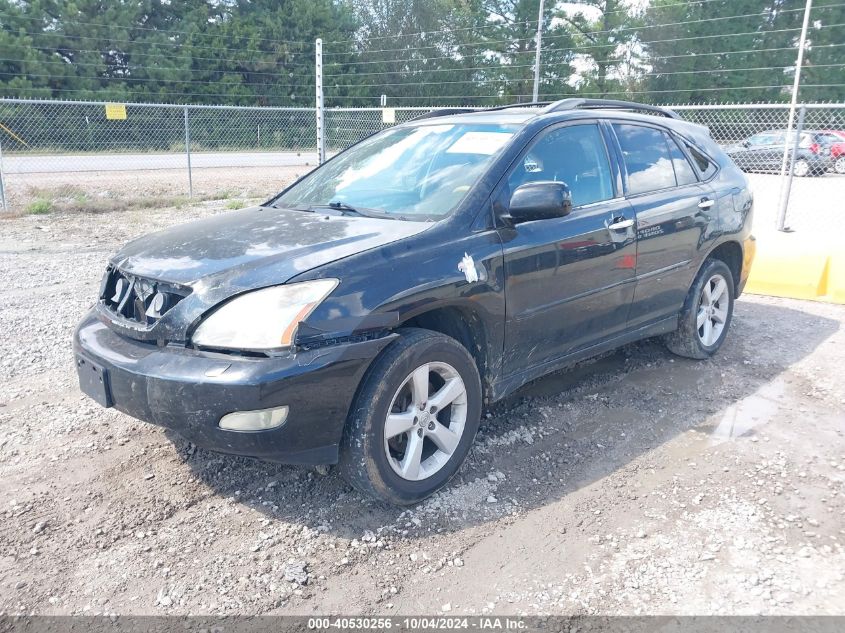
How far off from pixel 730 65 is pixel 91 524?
44.3 metres

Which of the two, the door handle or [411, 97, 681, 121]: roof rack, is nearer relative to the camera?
the door handle

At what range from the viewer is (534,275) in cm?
362

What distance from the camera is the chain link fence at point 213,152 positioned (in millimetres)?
14281

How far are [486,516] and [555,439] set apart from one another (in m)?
0.92

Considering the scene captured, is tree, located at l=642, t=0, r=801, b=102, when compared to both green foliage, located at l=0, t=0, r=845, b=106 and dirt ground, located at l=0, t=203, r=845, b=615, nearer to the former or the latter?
green foliage, located at l=0, t=0, r=845, b=106

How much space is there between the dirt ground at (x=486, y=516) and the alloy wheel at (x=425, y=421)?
210mm

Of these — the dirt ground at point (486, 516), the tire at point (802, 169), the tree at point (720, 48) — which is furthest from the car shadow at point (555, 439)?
the tree at point (720, 48)

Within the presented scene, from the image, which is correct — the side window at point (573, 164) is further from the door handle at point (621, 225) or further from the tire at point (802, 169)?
the tire at point (802, 169)

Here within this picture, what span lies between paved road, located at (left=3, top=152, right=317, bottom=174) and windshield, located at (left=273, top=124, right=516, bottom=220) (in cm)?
1731

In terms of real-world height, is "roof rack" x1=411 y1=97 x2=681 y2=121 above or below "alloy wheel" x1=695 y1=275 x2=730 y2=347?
above

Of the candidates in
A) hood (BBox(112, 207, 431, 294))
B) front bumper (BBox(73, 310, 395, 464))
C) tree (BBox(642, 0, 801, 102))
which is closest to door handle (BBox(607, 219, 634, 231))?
hood (BBox(112, 207, 431, 294))

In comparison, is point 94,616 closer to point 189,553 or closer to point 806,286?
point 189,553

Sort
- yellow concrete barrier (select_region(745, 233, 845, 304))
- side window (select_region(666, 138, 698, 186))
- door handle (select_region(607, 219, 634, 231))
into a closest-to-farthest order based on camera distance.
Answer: door handle (select_region(607, 219, 634, 231)) < side window (select_region(666, 138, 698, 186)) < yellow concrete barrier (select_region(745, 233, 845, 304))

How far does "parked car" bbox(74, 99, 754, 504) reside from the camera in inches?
111
